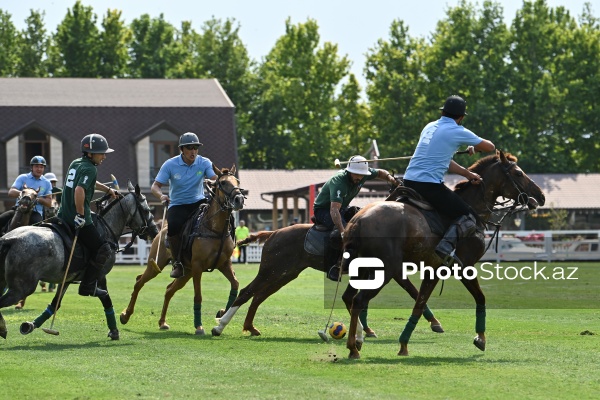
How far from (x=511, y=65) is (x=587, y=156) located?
9578 mm

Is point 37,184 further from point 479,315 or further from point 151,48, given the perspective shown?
point 151,48

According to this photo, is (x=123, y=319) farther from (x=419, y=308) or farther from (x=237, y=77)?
(x=237, y=77)

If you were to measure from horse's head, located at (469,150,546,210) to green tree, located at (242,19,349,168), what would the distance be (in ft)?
235

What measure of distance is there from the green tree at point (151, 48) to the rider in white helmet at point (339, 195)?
7397 cm

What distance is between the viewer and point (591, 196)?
79.4 m

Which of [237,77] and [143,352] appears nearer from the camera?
[143,352]

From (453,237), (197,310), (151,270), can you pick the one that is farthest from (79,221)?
(453,237)

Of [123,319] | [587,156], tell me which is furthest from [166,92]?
[123,319]

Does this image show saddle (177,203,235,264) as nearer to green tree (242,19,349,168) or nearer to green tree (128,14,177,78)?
green tree (242,19,349,168)

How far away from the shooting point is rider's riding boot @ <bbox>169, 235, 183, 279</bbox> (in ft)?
57.8

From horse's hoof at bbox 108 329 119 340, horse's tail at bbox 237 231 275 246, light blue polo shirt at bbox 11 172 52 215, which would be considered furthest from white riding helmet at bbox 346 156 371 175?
light blue polo shirt at bbox 11 172 52 215

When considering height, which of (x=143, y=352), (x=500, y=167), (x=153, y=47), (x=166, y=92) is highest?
(x=153, y=47)

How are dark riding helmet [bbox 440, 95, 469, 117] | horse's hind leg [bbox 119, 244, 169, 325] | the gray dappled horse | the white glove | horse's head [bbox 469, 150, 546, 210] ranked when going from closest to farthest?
dark riding helmet [bbox 440, 95, 469, 117] → the gray dappled horse → the white glove → horse's head [bbox 469, 150, 546, 210] → horse's hind leg [bbox 119, 244, 169, 325]

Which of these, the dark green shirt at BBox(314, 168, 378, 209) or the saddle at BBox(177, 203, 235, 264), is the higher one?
the dark green shirt at BBox(314, 168, 378, 209)
